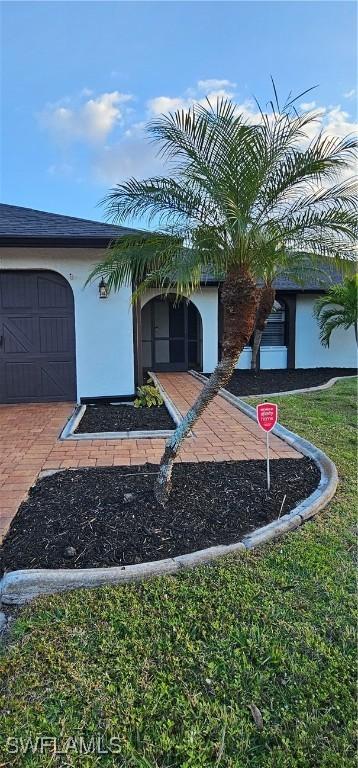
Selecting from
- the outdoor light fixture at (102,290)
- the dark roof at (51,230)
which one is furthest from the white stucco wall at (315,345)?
the outdoor light fixture at (102,290)

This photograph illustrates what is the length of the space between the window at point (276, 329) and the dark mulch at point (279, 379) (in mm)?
1056

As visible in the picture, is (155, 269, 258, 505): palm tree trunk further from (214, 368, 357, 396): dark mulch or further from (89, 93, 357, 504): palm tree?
(214, 368, 357, 396): dark mulch

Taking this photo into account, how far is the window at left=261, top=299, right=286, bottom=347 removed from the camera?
1430 cm

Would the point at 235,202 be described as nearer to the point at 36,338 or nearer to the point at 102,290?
the point at 102,290

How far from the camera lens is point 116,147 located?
32.2ft

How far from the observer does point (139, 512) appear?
11.8ft

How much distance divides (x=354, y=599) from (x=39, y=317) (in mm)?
7494

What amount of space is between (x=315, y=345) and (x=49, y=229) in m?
9.63

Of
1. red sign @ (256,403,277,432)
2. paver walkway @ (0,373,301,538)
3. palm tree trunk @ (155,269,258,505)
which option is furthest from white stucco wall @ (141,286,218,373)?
palm tree trunk @ (155,269,258,505)

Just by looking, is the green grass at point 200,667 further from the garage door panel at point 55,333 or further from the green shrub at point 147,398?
the garage door panel at point 55,333

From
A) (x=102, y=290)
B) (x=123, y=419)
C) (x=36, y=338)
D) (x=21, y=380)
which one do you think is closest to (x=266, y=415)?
(x=123, y=419)

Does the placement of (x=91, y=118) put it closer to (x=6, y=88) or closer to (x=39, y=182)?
(x=6, y=88)

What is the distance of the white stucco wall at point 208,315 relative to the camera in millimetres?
12914

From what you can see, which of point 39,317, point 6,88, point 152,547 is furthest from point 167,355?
point 152,547
